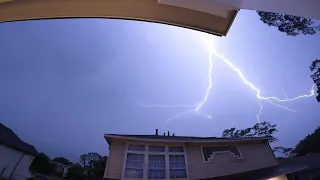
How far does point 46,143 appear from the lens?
98.8 metres

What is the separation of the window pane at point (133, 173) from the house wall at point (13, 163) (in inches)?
264

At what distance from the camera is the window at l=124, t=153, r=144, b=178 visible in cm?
960

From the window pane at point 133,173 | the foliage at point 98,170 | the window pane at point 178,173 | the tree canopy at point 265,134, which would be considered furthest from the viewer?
the tree canopy at point 265,134

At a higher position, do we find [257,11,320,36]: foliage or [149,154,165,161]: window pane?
[257,11,320,36]: foliage

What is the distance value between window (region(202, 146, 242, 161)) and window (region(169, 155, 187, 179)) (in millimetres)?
1440

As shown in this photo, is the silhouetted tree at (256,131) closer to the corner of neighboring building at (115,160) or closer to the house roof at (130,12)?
the corner of neighboring building at (115,160)

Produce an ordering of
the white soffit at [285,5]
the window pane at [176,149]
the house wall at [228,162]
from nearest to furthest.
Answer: the white soffit at [285,5] < the house wall at [228,162] < the window pane at [176,149]

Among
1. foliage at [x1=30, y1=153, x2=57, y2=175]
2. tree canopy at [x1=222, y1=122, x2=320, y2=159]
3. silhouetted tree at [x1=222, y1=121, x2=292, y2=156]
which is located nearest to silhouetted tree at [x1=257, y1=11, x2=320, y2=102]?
foliage at [x1=30, y1=153, x2=57, y2=175]

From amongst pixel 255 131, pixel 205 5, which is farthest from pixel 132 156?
pixel 255 131

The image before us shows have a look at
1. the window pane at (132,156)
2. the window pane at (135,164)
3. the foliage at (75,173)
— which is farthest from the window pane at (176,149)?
the foliage at (75,173)

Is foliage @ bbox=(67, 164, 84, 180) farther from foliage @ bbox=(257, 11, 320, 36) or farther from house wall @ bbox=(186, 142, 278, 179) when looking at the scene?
foliage @ bbox=(257, 11, 320, 36)

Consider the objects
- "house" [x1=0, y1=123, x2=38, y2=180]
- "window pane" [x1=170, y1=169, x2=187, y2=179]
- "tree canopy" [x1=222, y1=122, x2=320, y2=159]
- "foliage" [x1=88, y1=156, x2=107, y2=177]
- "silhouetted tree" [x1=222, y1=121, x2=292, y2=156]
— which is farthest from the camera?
"silhouetted tree" [x1=222, y1=121, x2=292, y2=156]

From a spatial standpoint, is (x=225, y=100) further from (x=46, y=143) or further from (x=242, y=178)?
(x=46, y=143)

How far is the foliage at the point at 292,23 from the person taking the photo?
25.2 ft
